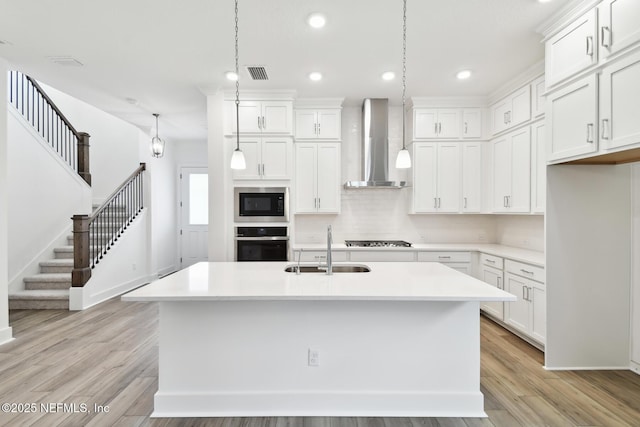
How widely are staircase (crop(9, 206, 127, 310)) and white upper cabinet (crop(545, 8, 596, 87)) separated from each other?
636 centimetres

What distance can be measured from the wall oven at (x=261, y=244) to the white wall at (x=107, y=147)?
371 centimetres

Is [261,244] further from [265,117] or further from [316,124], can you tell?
[316,124]

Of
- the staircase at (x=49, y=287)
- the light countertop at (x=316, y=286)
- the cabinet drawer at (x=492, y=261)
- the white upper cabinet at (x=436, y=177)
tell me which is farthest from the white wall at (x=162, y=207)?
the cabinet drawer at (x=492, y=261)

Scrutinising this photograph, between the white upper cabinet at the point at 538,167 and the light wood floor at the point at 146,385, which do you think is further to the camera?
the white upper cabinet at the point at 538,167

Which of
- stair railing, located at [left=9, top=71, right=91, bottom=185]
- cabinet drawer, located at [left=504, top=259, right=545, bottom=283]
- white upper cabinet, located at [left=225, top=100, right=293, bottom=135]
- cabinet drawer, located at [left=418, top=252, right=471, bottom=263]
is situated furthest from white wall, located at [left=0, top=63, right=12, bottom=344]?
cabinet drawer, located at [left=504, top=259, right=545, bottom=283]

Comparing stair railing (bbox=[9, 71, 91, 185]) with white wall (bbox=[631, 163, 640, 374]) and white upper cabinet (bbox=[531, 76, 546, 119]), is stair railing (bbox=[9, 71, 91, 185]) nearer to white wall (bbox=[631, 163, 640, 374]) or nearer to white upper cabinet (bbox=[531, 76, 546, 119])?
white upper cabinet (bbox=[531, 76, 546, 119])

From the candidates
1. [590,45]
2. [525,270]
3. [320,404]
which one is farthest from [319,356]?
[590,45]

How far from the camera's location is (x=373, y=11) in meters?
2.72

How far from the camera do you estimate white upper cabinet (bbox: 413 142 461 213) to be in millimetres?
4719

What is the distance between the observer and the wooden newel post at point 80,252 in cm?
460

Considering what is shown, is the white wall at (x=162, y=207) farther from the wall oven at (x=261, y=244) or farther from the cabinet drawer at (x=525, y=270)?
the cabinet drawer at (x=525, y=270)

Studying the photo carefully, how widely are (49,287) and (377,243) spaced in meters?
4.82

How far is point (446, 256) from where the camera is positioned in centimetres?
439

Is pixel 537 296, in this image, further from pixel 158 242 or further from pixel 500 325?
pixel 158 242
